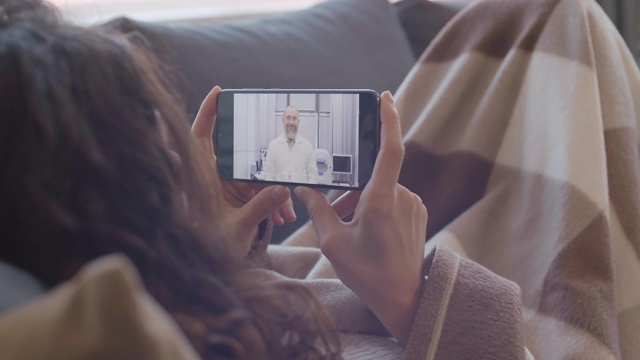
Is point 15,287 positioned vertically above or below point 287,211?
above

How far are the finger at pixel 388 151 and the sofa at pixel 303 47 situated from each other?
0.95ft

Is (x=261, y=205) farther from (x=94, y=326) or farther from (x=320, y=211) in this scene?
(x=94, y=326)

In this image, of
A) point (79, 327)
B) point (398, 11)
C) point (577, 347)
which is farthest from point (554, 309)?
point (398, 11)

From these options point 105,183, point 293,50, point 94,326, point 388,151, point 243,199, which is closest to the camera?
point 94,326

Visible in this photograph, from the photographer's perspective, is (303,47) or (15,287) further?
(303,47)

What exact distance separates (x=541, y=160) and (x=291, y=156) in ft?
1.01

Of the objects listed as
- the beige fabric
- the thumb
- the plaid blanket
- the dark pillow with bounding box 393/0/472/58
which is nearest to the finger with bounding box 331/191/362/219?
the thumb

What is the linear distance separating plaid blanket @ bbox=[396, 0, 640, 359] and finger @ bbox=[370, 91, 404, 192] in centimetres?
21

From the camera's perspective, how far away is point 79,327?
0.20 metres

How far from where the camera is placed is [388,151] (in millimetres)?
545

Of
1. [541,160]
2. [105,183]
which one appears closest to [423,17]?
[541,160]

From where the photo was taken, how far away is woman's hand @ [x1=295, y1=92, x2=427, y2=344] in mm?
544

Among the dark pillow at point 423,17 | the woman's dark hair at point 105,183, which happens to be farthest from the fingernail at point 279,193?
the dark pillow at point 423,17

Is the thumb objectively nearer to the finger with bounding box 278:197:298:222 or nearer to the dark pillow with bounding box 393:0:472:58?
the finger with bounding box 278:197:298:222
